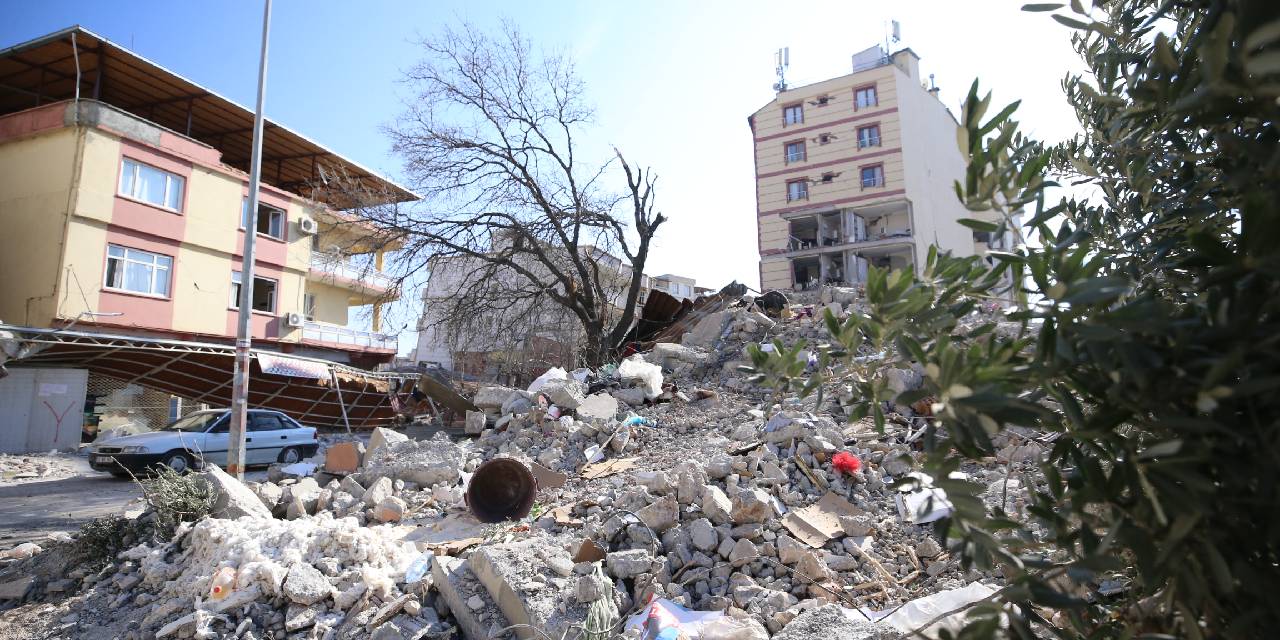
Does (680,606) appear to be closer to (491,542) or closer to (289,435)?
(491,542)

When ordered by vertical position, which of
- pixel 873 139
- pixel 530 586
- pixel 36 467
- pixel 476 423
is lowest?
pixel 36 467

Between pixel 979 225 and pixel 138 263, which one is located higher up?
pixel 138 263

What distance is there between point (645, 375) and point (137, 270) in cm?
1598

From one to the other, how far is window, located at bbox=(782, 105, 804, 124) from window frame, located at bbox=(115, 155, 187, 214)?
93.1ft

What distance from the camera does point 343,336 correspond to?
83.3 feet

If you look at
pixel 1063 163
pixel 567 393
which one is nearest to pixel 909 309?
pixel 1063 163

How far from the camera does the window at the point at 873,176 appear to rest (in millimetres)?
33156

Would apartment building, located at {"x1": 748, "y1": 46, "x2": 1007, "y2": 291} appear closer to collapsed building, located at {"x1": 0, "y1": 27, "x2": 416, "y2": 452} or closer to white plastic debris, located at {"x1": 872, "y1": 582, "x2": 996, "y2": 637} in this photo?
collapsed building, located at {"x1": 0, "y1": 27, "x2": 416, "y2": 452}

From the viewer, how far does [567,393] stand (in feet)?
31.4

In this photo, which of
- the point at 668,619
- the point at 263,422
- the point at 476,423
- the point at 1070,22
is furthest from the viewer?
the point at 263,422

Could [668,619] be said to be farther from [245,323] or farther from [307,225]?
[307,225]

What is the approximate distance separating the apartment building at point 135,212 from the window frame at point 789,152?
23.7 metres

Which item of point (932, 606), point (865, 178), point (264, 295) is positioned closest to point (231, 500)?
point (932, 606)

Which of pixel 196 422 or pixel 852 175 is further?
pixel 852 175
